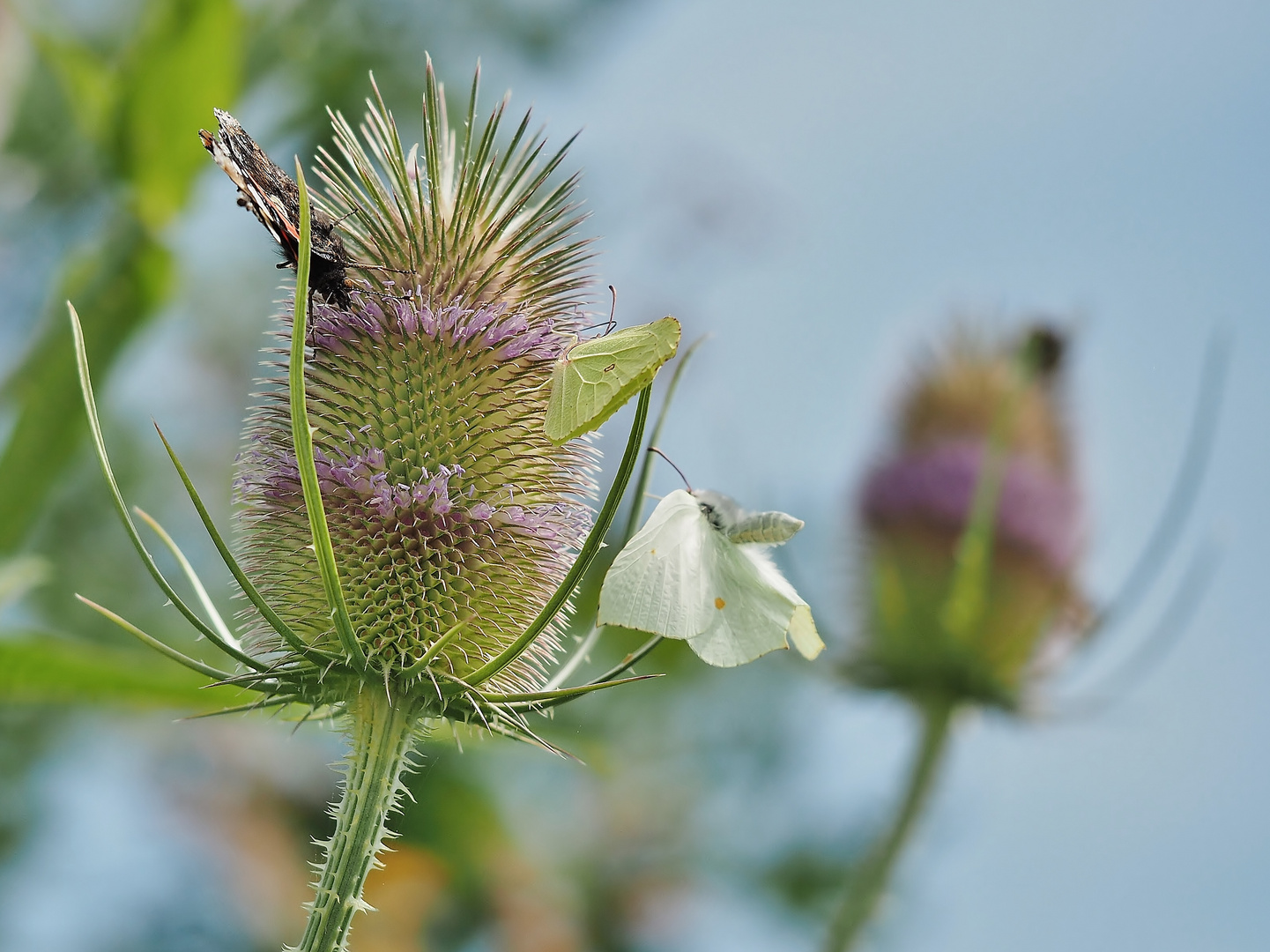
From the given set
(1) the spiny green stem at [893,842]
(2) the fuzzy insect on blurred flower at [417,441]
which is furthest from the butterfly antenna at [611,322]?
(1) the spiny green stem at [893,842]

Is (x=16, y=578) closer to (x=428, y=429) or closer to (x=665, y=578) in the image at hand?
(x=428, y=429)

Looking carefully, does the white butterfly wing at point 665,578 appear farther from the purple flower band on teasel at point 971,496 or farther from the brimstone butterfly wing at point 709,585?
the purple flower band on teasel at point 971,496

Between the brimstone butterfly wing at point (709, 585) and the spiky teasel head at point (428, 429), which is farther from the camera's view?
the spiky teasel head at point (428, 429)

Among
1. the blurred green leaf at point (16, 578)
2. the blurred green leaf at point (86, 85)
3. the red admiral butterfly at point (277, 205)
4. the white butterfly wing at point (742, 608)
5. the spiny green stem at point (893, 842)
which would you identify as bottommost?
the spiny green stem at point (893, 842)

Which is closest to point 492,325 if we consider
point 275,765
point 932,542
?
point 932,542

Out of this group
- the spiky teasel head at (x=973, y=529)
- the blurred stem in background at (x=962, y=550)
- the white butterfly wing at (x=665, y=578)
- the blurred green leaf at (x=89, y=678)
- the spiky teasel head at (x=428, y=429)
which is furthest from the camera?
the spiky teasel head at (x=973, y=529)

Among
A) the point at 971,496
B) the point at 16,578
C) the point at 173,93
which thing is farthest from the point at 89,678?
the point at 971,496

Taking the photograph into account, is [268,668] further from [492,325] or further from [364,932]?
[364,932]
